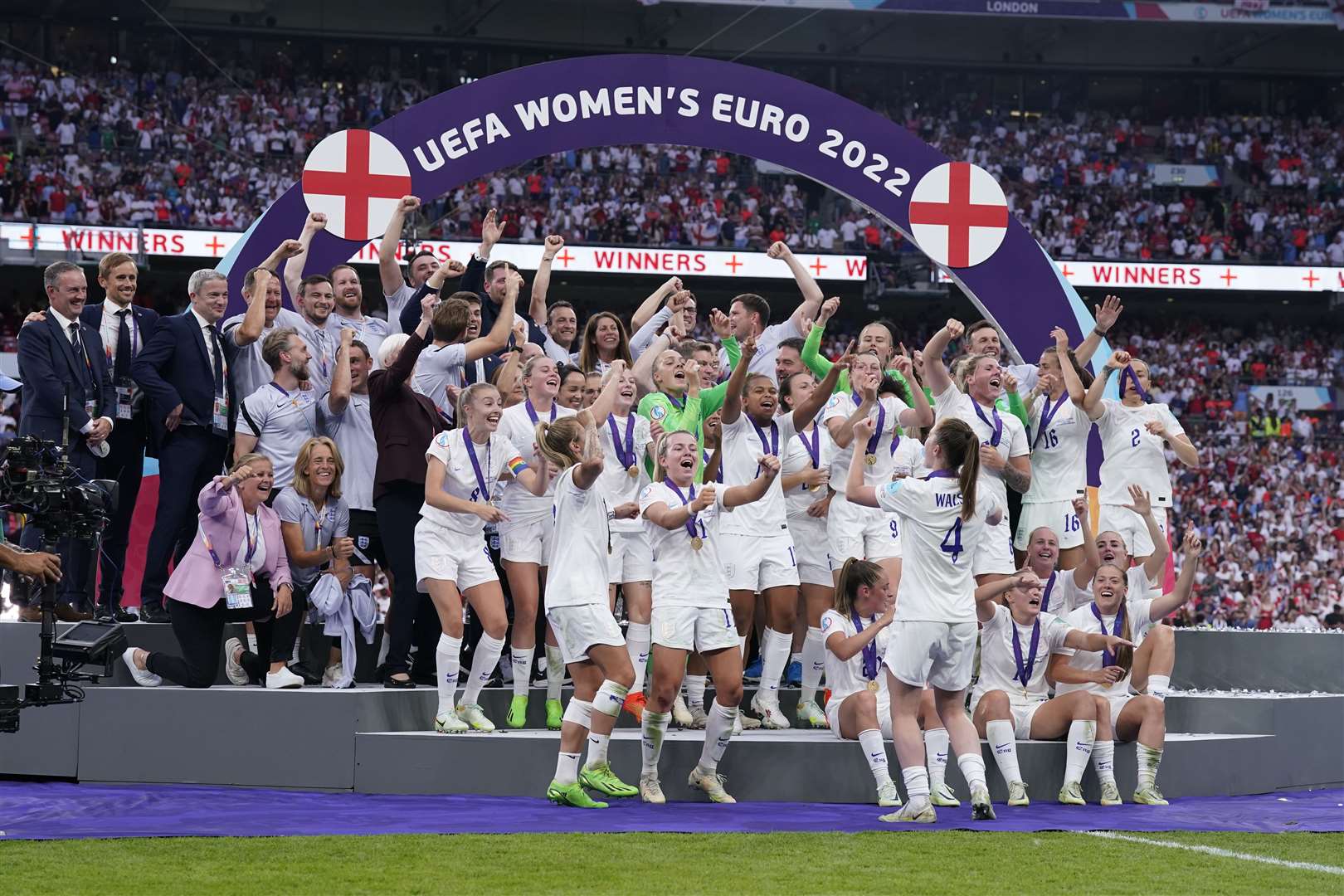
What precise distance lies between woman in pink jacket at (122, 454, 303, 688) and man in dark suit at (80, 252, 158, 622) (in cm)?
86

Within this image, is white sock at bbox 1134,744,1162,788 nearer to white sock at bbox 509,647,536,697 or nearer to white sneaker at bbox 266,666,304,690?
white sock at bbox 509,647,536,697

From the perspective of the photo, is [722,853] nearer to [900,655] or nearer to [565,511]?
[900,655]

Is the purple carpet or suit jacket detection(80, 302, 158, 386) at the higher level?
suit jacket detection(80, 302, 158, 386)

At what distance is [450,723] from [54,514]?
2.22 m

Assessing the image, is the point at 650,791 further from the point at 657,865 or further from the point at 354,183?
the point at 354,183

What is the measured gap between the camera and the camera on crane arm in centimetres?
667

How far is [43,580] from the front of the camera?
20.8ft

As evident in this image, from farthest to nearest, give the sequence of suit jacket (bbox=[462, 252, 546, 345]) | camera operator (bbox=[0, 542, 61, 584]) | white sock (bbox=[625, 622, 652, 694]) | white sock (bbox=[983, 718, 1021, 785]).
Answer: suit jacket (bbox=[462, 252, 546, 345]), white sock (bbox=[625, 622, 652, 694]), white sock (bbox=[983, 718, 1021, 785]), camera operator (bbox=[0, 542, 61, 584])

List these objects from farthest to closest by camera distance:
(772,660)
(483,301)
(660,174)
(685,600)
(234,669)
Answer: (660,174) < (483,301) < (772,660) < (234,669) < (685,600)

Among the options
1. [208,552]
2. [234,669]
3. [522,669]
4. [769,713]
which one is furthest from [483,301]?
[769,713]

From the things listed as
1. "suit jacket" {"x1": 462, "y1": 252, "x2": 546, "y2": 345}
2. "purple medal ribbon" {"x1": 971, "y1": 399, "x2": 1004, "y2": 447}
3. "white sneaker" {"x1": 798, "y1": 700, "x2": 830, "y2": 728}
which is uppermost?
"suit jacket" {"x1": 462, "y1": 252, "x2": 546, "y2": 345}

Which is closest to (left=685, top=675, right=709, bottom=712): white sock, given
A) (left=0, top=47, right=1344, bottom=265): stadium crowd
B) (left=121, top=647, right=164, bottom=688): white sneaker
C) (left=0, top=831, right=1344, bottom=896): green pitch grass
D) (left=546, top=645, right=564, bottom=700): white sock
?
(left=546, top=645, right=564, bottom=700): white sock

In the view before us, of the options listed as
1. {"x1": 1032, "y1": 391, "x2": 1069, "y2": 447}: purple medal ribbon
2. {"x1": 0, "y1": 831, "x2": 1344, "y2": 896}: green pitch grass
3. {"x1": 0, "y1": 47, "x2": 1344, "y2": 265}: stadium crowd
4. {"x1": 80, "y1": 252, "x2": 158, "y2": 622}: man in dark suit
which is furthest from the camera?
{"x1": 0, "y1": 47, "x2": 1344, "y2": 265}: stadium crowd

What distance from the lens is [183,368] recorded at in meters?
8.91
